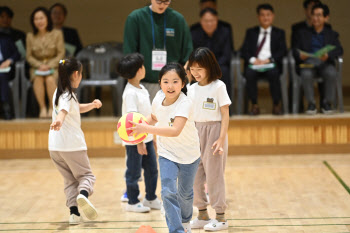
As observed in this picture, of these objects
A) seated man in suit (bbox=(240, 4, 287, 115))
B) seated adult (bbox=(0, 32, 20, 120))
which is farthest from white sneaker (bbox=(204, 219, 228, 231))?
seated adult (bbox=(0, 32, 20, 120))

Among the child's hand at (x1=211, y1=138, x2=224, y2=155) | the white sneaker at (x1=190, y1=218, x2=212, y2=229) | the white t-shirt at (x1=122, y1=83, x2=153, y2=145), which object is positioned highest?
the white t-shirt at (x1=122, y1=83, x2=153, y2=145)

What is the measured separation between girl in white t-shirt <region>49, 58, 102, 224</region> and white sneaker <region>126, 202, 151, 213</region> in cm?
46

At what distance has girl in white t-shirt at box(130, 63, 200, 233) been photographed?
377 cm

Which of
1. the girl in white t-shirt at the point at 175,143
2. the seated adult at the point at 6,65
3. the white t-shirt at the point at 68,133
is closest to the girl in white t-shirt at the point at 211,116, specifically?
the girl in white t-shirt at the point at 175,143

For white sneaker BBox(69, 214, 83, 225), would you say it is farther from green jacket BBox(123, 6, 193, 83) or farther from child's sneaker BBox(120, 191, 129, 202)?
green jacket BBox(123, 6, 193, 83)

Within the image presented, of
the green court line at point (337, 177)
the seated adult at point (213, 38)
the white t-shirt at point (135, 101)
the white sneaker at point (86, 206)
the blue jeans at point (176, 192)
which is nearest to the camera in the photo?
the blue jeans at point (176, 192)

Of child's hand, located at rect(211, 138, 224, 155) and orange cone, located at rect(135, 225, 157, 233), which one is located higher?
child's hand, located at rect(211, 138, 224, 155)

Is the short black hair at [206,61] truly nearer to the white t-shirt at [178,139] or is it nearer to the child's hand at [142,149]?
the white t-shirt at [178,139]

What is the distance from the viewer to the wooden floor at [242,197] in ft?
14.8

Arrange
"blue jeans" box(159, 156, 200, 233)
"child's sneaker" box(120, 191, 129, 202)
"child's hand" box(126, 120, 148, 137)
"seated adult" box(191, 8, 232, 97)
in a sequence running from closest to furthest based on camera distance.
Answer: "child's hand" box(126, 120, 148, 137) < "blue jeans" box(159, 156, 200, 233) < "child's sneaker" box(120, 191, 129, 202) < "seated adult" box(191, 8, 232, 97)

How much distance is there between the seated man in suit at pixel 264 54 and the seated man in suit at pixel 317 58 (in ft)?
0.77

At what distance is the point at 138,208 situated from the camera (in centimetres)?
491

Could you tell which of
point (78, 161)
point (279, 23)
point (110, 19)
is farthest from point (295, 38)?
point (78, 161)

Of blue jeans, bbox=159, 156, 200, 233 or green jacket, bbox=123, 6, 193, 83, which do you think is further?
green jacket, bbox=123, 6, 193, 83
